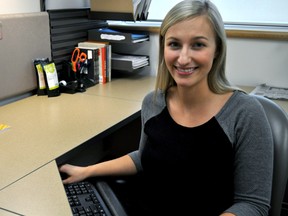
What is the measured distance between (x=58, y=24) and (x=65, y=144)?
3.17ft

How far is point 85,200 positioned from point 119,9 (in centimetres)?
144

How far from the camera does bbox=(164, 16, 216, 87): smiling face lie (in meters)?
1.00

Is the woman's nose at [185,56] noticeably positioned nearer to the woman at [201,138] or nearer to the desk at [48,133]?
the woman at [201,138]

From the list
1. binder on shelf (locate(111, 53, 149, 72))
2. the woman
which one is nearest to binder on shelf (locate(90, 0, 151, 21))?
binder on shelf (locate(111, 53, 149, 72))

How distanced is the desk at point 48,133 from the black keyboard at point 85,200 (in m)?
0.03

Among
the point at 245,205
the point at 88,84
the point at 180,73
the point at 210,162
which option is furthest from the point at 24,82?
the point at 245,205

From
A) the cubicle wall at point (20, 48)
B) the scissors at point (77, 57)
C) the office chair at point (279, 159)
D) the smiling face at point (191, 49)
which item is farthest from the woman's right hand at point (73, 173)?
the scissors at point (77, 57)

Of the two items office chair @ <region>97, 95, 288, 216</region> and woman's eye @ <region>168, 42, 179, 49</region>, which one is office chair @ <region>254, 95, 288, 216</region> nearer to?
office chair @ <region>97, 95, 288, 216</region>

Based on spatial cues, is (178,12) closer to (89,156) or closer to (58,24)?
(58,24)

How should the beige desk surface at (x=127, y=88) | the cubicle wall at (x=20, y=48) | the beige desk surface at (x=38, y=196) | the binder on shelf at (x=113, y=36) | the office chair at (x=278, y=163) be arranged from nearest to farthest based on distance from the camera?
the beige desk surface at (x=38, y=196)
the office chair at (x=278, y=163)
the cubicle wall at (x=20, y=48)
the beige desk surface at (x=127, y=88)
the binder on shelf at (x=113, y=36)

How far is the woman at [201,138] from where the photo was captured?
96 centimetres

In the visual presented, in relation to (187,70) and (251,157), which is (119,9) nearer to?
(187,70)

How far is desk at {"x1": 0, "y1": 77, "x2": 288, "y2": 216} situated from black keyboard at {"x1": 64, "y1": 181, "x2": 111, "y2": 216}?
0.03 metres

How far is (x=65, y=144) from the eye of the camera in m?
1.24
